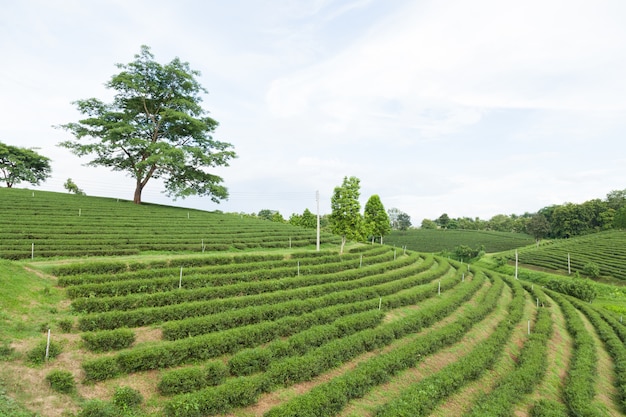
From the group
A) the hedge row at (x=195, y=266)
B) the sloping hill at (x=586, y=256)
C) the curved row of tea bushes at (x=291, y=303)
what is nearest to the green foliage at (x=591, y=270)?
the sloping hill at (x=586, y=256)

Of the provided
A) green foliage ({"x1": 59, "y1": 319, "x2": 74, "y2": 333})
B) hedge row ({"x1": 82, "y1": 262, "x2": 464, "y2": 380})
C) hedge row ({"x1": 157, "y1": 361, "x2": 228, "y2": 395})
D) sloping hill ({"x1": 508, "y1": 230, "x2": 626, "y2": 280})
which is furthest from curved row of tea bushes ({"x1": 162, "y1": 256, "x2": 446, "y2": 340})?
sloping hill ({"x1": 508, "y1": 230, "x2": 626, "y2": 280})

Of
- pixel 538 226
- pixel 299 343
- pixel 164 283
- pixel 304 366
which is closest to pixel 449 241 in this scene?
pixel 538 226

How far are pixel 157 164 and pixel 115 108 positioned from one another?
30.4 feet

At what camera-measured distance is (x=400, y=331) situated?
14.0 metres

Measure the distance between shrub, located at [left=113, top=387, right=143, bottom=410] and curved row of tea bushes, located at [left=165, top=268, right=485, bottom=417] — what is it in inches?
34.5

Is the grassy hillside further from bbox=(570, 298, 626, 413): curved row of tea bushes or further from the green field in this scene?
the green field

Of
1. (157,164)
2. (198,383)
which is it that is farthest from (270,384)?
(157,164)

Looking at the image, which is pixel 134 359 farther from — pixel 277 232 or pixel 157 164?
pixel 157 164

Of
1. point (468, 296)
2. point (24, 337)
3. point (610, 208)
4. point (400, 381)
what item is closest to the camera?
point (24, 337)

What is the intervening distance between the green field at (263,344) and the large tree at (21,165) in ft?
98.8

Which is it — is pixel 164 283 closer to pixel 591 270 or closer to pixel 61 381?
pixel 61 381

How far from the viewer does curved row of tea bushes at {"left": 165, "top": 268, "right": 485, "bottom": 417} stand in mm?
7480

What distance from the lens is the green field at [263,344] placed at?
805 cm

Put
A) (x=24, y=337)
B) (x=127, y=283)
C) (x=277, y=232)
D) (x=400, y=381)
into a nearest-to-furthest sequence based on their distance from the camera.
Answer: (x=24, y=337), (x=400, y=381), (x=127, y=283), (x=277, y=232)
